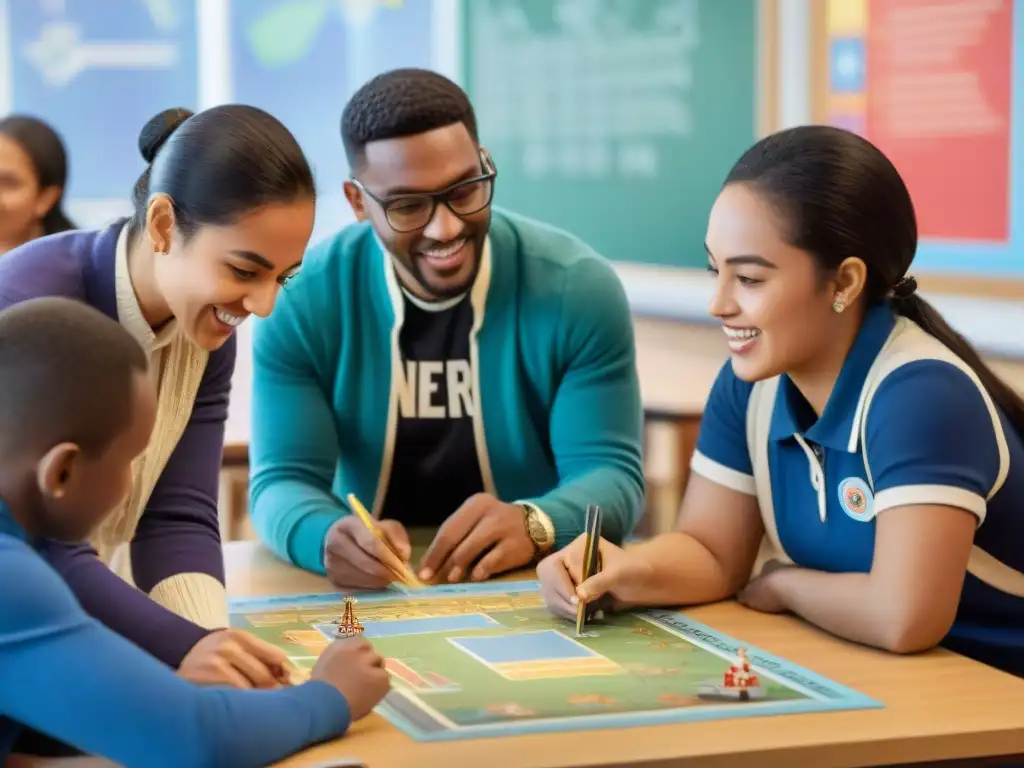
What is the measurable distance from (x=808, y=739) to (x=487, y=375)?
107 cm

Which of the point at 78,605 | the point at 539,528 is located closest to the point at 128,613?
the point at 78,605

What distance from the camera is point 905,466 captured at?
1.62 m

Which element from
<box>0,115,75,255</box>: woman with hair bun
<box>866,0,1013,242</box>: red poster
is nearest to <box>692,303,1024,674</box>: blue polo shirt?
<box>866,0,1013,242</box>: red poster

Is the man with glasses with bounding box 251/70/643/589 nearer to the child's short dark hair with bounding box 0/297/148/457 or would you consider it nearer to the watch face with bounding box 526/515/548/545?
the watch face with bounding box 526/515/548/545

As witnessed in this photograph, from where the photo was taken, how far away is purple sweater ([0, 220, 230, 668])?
1.42m

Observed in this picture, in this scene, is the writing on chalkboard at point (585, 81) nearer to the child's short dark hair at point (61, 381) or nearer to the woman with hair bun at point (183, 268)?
the woman with hair bun at point (183, 268)

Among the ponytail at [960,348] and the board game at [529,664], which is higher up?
the ponytail at [960,348]

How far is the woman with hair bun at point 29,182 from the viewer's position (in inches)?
128

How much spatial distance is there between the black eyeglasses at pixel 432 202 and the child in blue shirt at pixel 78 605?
0.91 meters

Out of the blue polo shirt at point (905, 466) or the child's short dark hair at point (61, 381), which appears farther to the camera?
the blue polo shirt at point (905, 466)

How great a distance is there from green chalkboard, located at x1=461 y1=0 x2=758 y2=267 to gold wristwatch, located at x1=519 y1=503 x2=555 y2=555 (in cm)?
178

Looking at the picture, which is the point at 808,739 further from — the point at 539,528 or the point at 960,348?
the point at 539,528

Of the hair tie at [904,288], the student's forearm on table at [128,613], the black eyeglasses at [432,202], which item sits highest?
the black eyeglasses at [432,202]

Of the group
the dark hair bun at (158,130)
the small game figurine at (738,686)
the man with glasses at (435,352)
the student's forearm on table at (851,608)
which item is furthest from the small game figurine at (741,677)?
the dark hair bun at (158,130)
